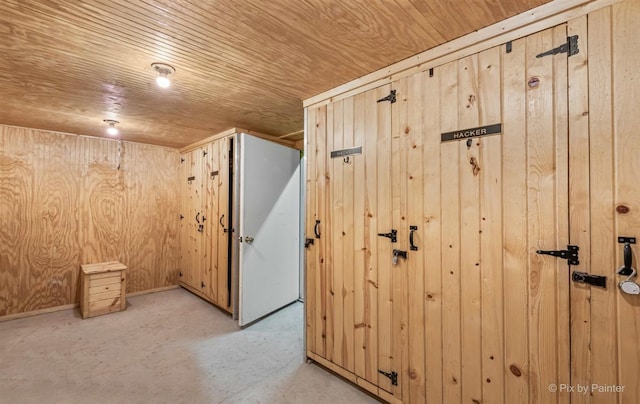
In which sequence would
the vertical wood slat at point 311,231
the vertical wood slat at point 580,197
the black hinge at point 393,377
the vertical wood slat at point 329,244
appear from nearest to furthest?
the vertical wood slat at point 580,197 < the black hinge at point 393,377 < the vertical wood slat at point 329,244 < the vertical wood slat at point 311,231

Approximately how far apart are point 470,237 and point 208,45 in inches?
74.6

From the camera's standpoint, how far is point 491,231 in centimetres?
149

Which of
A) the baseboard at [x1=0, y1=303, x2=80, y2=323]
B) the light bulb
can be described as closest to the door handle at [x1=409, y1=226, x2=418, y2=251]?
the light bulb

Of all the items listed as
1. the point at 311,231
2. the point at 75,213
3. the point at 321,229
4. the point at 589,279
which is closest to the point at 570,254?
the point at 589,279

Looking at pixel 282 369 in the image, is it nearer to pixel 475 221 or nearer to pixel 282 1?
pixel 475 221

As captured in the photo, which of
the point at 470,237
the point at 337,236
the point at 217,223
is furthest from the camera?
the point at 217,223

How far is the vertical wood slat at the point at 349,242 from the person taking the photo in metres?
2.13

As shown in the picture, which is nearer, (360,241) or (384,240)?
(384,240)

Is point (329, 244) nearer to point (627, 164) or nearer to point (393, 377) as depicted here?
point (393, 377)

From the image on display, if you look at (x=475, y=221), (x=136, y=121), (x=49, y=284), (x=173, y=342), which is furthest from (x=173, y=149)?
(x=475, y=221)

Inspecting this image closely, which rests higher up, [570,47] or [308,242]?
[570,47]

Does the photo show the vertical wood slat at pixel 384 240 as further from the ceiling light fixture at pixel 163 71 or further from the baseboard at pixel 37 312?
the baseboard at pixel 37 312

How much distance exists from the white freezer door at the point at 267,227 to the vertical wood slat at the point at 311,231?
887 mm

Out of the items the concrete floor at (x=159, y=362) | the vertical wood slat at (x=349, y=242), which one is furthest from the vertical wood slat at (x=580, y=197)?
the concrete floor at (x=159, y=362)
